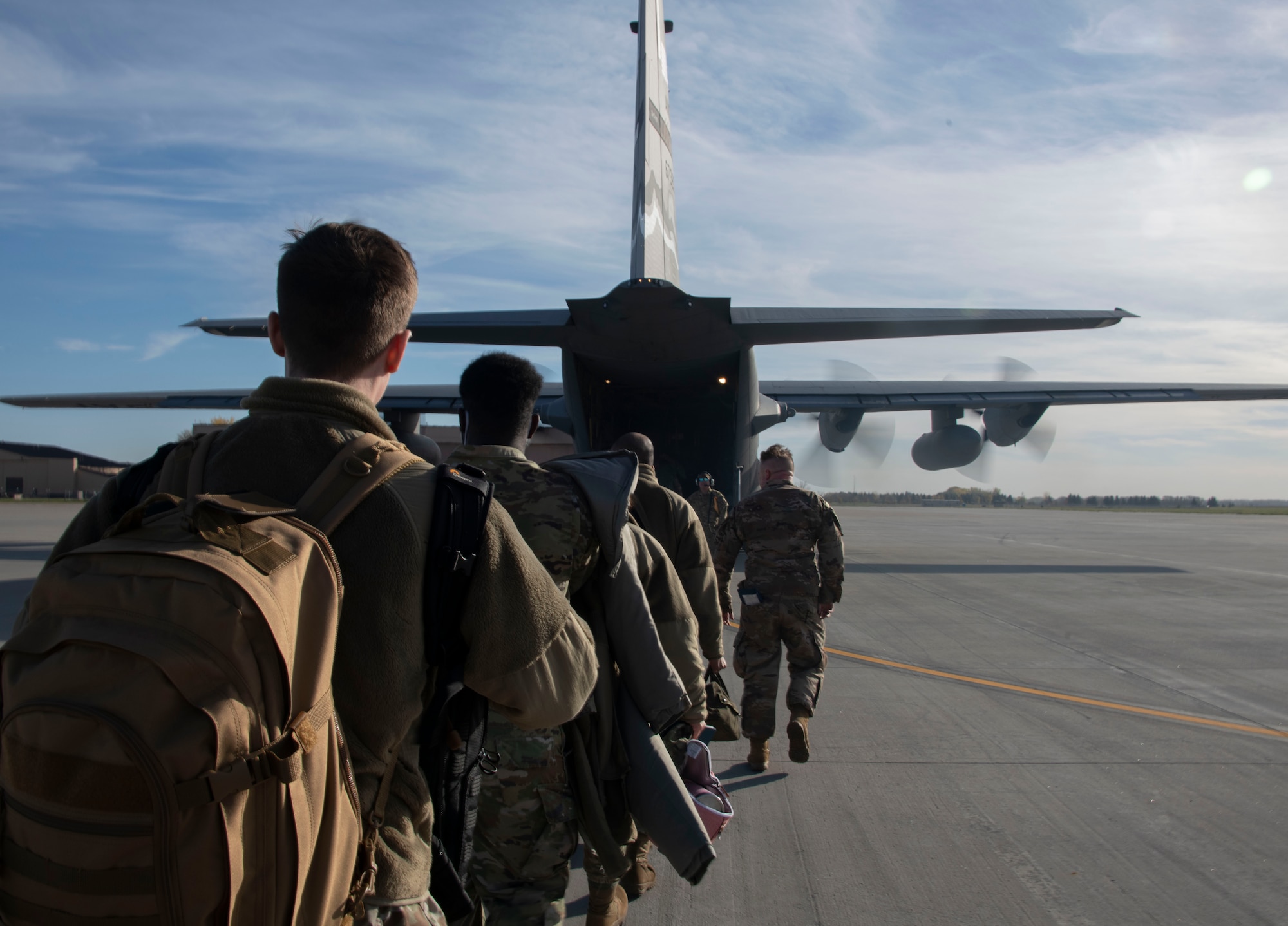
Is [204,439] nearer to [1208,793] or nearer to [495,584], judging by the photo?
[495,584]

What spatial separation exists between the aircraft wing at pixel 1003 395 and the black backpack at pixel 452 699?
61.5 feet

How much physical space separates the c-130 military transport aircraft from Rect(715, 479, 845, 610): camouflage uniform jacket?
13.5ft

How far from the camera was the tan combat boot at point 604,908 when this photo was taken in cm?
281

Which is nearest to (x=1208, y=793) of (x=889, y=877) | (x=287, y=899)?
(x=889, y=877)

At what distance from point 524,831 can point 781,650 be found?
2.82 meters

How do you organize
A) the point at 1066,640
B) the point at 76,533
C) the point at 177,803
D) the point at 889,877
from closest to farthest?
the point at 177,803 → the point at 76,533 → the point at 889,877 → the point at 1066,640

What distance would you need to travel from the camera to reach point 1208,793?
166 inches

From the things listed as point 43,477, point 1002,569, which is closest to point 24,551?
point 1002,569

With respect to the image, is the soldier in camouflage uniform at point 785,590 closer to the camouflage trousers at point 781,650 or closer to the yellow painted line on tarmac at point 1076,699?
the camouflage trousers at point 781,650

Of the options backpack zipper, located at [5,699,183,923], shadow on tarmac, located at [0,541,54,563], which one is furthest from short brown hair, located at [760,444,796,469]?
shadow on tarmac, located at [0,541,54,563]

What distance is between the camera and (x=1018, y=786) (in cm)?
426

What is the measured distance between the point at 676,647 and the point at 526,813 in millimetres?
768

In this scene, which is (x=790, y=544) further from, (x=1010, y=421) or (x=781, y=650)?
(x=1010, y=421)

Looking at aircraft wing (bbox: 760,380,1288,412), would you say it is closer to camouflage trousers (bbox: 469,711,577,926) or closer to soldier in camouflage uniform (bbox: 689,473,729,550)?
soldier in camouflage uniform (bbox: 689,473,729,550)
